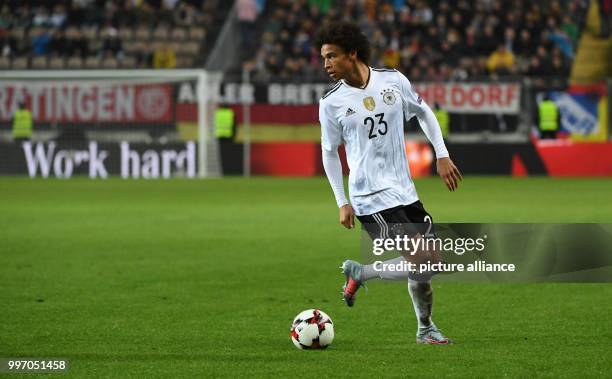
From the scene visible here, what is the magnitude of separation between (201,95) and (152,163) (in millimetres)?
2032

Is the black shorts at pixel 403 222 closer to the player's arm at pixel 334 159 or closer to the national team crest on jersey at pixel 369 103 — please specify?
the player's arm at pixel 334 159

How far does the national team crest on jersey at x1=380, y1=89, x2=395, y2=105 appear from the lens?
303 inches

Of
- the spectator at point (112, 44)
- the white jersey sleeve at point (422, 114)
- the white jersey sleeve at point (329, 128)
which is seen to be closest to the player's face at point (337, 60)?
the white jersey sleeve at point (329, 128)

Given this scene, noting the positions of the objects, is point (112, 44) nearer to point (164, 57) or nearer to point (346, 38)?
point (164, 57)

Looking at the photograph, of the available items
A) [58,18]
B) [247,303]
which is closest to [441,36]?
[58,18]

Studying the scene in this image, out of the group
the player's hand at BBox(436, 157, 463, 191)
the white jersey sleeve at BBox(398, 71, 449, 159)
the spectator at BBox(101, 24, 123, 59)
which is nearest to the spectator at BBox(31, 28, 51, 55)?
the spectator at BBox(101, 24, 123, 59)

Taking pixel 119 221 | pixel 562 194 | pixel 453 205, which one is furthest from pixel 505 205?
pixel 119 221

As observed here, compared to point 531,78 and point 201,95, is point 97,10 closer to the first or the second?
point 201,95

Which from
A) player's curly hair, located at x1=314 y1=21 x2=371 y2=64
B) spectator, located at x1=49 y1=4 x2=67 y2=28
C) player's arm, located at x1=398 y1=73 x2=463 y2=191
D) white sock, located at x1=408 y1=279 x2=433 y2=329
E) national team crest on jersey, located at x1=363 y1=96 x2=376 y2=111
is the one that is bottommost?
spectator, located at x1=49 y1=4 x2=67 y2=28

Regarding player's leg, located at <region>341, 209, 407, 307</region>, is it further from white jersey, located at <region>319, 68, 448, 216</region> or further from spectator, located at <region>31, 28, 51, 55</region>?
spectator, located at <region>31, 28, 51, 55</region>

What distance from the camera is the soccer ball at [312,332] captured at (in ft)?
25.7

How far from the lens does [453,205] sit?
2075 cm

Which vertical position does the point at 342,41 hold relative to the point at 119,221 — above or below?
above

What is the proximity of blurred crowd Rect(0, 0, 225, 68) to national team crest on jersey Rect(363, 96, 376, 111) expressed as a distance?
1077 inches
